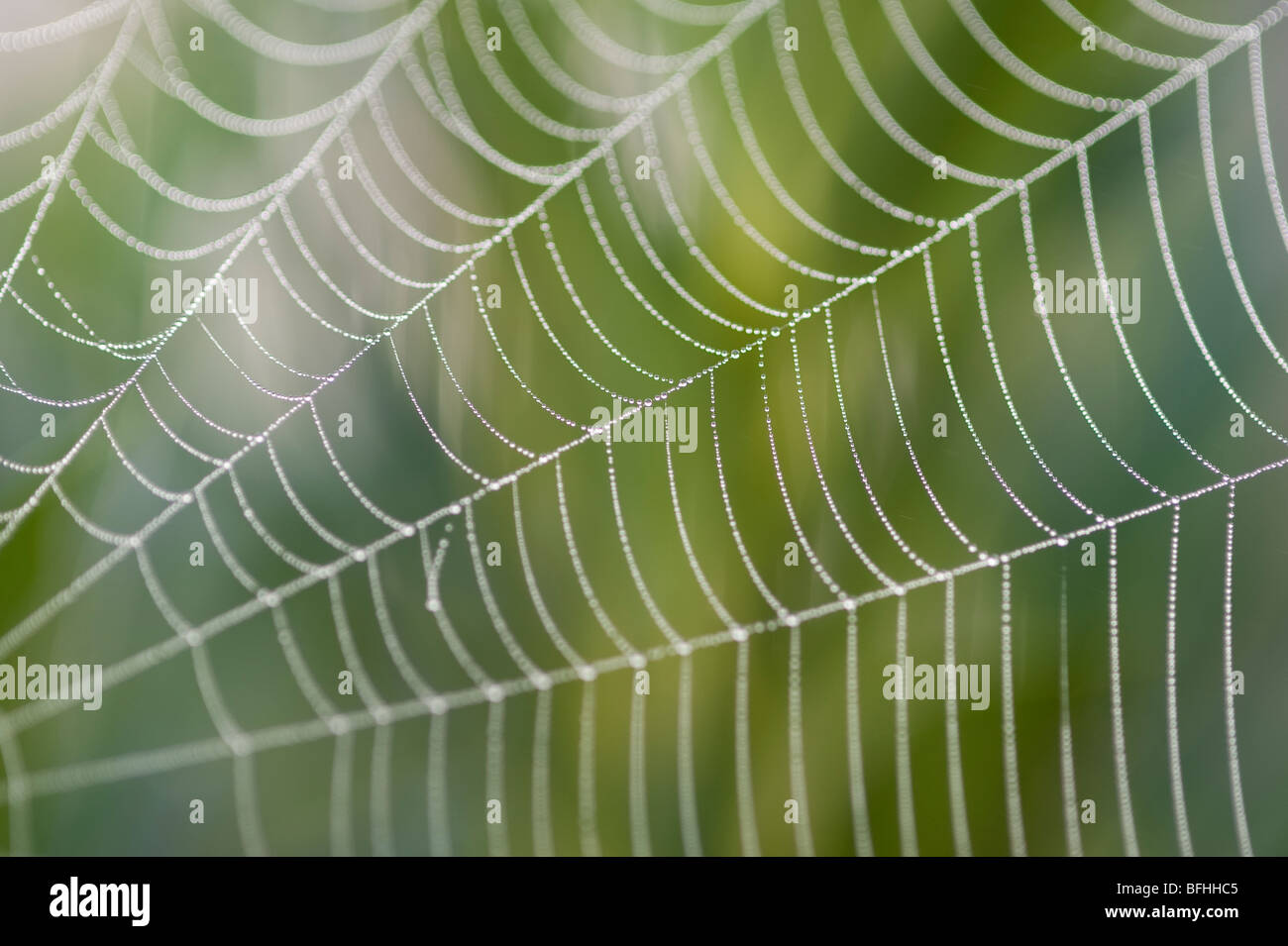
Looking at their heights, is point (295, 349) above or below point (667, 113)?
below

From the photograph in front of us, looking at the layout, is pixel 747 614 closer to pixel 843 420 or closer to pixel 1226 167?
pixel 843 420

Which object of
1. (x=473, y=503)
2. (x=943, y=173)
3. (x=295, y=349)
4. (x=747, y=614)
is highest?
(x=943, y=173)

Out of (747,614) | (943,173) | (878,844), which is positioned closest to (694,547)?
(747,614)

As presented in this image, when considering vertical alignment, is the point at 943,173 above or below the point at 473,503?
above

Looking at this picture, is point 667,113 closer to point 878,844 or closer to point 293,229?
point 293,229
